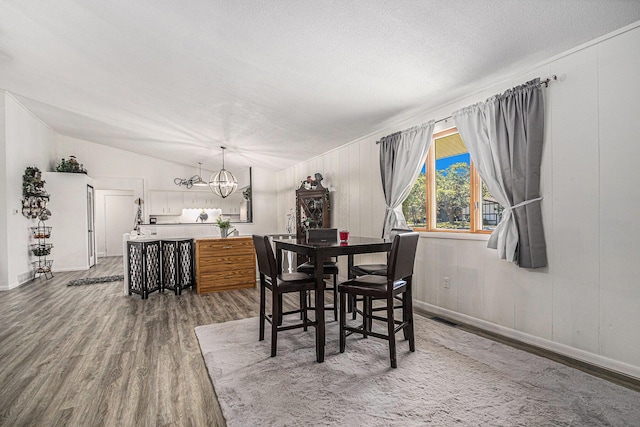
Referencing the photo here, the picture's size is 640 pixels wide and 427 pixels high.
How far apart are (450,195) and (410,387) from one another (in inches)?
87.4

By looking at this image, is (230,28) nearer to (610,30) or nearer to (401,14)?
(401,14)

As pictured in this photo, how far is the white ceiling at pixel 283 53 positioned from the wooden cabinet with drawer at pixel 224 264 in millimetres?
1801

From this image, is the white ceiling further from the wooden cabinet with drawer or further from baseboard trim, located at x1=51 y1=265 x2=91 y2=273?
baseboard trim, located at x1=51 y1=265 x2=91 y2=273

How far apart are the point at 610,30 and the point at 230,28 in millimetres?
2643

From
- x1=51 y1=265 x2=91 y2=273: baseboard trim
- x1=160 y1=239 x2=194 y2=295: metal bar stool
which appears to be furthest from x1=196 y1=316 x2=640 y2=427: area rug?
x1=51 y1=265 x2=91 y2=273: baseboard trim

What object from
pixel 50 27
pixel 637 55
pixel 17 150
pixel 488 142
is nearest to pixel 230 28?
pixel 50 27

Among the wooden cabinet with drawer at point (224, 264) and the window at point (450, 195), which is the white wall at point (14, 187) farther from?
the window at point (450, 195)

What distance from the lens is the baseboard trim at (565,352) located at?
2166 mm

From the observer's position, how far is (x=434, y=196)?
3.86m

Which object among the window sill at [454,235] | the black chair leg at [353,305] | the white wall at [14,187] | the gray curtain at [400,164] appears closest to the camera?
the window sill at [454,235]

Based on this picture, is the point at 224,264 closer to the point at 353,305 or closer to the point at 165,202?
the point at 353,305

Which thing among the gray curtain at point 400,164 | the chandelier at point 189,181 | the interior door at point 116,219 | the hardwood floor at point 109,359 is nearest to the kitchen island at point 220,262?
the hardwood floor at point 109,359

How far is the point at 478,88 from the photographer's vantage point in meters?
3.09

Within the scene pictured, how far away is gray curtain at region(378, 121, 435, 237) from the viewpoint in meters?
3.72
